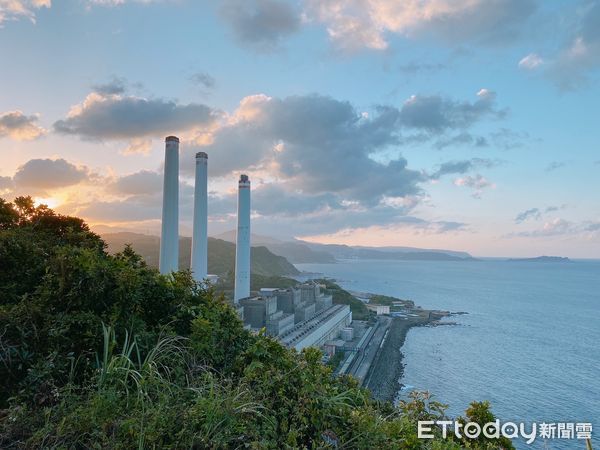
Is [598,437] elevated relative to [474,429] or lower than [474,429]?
lower

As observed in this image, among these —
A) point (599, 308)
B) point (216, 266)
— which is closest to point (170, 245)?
point (216, 266)

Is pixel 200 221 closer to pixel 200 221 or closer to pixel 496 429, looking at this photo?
pixel 200 221

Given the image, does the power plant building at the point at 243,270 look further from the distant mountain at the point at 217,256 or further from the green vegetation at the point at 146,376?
the distant mountain at the point at 217,256

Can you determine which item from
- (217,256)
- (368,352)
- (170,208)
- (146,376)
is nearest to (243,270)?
(170,208)

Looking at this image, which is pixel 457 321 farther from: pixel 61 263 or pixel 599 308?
pixel 61 263

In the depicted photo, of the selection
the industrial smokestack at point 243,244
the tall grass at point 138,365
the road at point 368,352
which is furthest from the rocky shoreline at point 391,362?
the tall grass at point 138,365

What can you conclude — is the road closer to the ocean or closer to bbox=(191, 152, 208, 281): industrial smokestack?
the ocean
